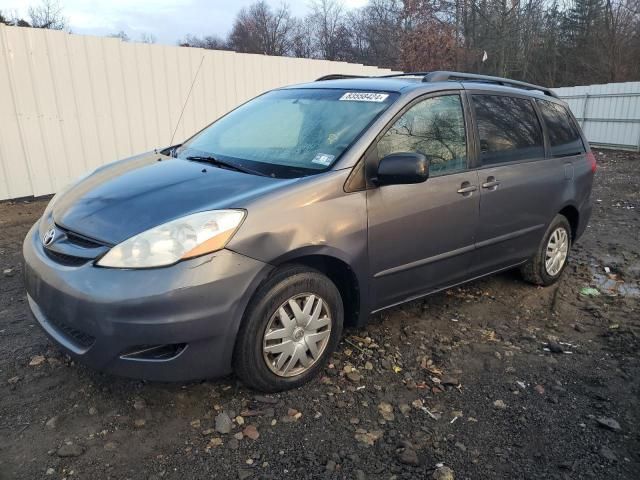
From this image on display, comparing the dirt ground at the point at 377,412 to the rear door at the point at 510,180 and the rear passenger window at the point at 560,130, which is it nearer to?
the rear door at the point at 510,180

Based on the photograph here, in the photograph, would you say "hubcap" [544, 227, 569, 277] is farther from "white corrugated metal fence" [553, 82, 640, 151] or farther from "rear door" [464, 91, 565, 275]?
"white corrugated metal fence" [553, 82, 640, 151]

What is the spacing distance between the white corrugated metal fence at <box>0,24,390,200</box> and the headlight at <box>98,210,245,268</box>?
5.66 metres

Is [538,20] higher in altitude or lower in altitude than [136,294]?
higher

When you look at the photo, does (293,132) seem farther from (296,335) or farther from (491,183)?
(491,183)

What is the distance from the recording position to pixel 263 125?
3645mm

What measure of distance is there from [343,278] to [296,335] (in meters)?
0.48

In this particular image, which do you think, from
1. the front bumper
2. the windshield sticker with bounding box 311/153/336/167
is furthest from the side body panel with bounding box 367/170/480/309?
the front bumper

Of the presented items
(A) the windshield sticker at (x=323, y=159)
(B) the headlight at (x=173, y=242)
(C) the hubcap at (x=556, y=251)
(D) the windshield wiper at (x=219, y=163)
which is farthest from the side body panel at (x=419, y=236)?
(C) the hubcap at (x=556, y=251)

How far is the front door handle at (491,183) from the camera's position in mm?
3689

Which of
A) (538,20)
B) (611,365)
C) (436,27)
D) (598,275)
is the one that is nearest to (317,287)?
(611,365)

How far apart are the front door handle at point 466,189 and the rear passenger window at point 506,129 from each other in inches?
10.7

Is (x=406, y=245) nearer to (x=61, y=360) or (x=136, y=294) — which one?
(x=136, y=294)

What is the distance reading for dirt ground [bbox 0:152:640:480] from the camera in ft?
7.64

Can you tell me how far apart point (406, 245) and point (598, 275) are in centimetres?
296
